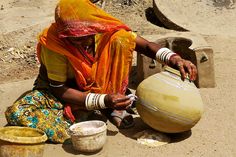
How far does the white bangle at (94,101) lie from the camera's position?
3.85 m

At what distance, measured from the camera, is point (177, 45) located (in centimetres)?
538

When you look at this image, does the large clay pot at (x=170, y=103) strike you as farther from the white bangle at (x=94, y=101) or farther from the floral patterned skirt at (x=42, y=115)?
the floral patterned skirt at (x=42, y=115)

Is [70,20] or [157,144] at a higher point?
[70,20]

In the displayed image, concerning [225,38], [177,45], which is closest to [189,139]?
[177,45]

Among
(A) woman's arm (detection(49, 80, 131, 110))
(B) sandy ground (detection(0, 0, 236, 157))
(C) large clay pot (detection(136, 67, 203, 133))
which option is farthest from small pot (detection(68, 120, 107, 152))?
(C) large clay pot (detection(136, 67, 203, 133))

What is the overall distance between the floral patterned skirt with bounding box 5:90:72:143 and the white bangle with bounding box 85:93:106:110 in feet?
1.07

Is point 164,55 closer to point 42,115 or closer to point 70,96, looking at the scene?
point 70,96

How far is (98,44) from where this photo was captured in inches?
164

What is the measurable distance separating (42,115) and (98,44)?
0.73 m

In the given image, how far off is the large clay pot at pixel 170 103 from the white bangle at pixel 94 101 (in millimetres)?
303

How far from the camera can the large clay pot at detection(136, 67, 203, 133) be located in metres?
3.77

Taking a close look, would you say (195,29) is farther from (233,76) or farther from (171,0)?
(233,76)

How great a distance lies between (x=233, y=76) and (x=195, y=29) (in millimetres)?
1925

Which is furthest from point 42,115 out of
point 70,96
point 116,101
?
point 116,101
